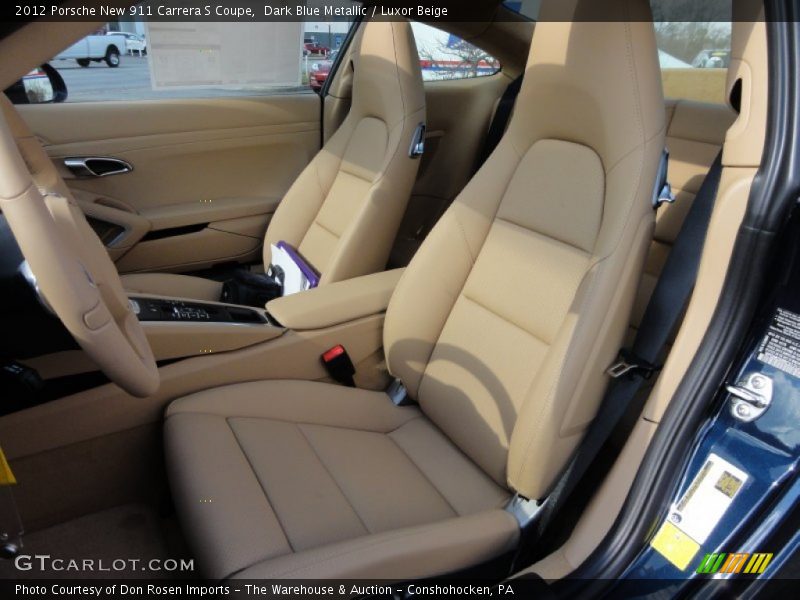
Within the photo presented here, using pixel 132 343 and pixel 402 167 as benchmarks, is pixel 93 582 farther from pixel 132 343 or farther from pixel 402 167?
pixel 402 167

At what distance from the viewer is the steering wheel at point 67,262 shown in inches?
24.3

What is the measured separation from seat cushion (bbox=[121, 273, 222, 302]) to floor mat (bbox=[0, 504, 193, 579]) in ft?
2.43

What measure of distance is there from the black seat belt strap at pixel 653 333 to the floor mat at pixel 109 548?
77 centimetres

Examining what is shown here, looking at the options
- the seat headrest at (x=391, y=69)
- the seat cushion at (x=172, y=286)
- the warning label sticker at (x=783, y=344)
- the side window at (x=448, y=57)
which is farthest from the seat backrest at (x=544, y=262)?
the side window at (x=448, y=57)

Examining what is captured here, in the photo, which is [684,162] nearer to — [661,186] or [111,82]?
[661,186]

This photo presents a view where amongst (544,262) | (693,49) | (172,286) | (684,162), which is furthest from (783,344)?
(172,286)

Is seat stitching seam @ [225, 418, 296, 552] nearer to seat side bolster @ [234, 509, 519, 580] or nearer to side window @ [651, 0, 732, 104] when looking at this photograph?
seat side bolster @ [234, 509, 519, 580]

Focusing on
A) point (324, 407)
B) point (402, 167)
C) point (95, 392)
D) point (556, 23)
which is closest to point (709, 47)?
point (556, 23)

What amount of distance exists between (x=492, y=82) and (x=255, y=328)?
153cm

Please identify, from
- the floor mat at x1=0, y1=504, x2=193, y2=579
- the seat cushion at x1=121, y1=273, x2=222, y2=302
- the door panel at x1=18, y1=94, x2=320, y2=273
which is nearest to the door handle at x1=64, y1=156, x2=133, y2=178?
the door panel at x1=18, y1=94, x2=320, y2=273

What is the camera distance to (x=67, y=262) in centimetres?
65

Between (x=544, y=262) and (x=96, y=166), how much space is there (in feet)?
5.48

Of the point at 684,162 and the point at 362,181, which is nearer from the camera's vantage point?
the point at 684,162

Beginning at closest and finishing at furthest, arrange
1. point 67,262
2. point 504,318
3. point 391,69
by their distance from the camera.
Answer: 1. point 67,262
2. point 504,318
3. point 391,69
